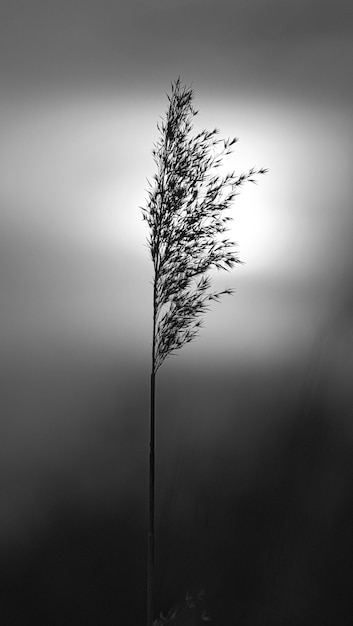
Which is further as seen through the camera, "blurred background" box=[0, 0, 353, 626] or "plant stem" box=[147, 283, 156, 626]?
"blurred background" box=[0, 0, 353, 626]

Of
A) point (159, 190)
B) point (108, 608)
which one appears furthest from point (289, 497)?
point (159, 190)

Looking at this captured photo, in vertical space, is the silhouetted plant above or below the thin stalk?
above

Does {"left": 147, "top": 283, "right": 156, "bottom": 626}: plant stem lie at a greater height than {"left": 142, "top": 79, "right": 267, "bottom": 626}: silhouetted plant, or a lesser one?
lesser

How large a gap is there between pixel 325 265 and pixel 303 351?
19 cm

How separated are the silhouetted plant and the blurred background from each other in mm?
32

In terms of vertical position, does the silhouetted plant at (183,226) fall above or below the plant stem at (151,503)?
above

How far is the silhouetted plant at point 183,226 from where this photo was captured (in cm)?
151

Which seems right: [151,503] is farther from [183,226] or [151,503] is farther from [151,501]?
[183,226]

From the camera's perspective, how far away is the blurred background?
5.21 ft

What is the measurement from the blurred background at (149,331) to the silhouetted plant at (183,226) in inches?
1.3

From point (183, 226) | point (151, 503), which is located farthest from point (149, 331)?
point (151, 503)

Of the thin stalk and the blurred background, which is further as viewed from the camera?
the blurred background

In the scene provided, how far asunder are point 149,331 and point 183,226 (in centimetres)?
25

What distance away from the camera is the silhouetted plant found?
1510 millimetres
